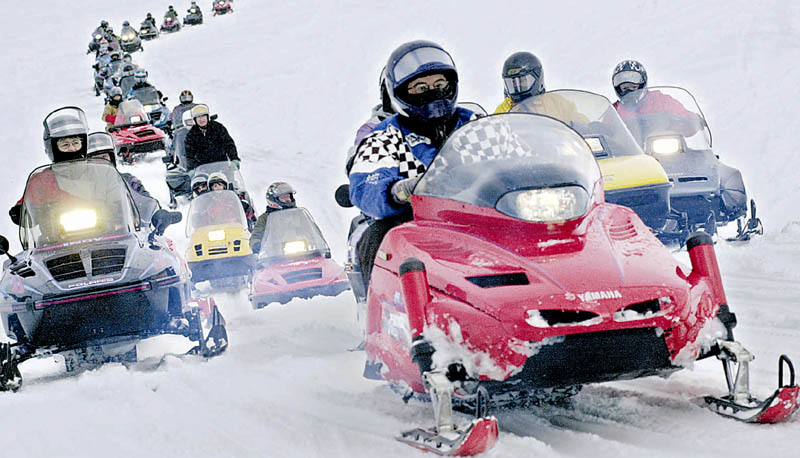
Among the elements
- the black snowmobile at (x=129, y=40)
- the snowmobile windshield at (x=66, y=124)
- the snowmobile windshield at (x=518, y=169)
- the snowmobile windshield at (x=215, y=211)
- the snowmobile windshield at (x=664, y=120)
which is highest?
the black snowmobile at (x=129, y=40)

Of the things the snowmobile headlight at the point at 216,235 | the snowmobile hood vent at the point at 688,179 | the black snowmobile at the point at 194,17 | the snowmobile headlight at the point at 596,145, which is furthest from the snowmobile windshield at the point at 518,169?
the black snowmobile at the point at 194,17

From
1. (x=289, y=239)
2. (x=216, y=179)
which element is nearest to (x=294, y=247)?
(x=289, y=239)

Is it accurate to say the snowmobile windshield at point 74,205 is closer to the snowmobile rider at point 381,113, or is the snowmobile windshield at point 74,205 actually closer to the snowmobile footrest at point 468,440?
the snowmobile rider at point 381,113

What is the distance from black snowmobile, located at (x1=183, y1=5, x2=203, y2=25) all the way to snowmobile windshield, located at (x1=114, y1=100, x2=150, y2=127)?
2362 centimetres

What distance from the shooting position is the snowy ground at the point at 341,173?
3691 mm

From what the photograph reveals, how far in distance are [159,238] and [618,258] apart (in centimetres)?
420

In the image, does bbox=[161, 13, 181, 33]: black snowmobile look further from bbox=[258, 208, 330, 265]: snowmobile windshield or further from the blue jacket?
the blue jacket

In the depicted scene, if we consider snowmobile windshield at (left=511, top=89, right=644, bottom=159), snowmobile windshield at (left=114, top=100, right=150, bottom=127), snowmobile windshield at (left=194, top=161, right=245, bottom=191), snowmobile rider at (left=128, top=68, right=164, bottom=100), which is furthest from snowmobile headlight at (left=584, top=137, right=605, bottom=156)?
snowmobile rider at (left=128, top=68, right=164, bottom=100)

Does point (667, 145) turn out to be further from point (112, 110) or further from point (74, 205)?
point (112, 110)

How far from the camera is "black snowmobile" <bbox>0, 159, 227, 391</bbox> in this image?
5875 mm

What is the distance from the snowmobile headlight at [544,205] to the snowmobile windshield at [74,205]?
146 inches

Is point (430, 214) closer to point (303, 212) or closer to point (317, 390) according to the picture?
point (317, 390)

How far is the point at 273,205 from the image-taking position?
396 inches

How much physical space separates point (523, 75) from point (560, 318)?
514cm
